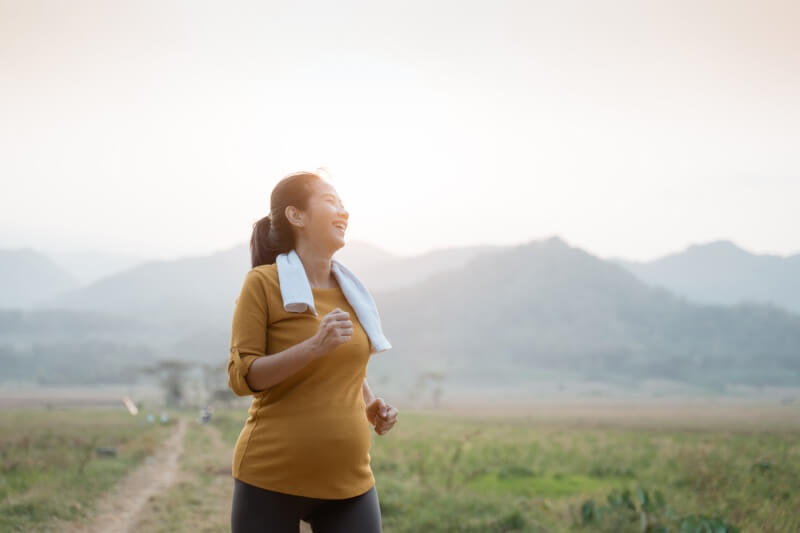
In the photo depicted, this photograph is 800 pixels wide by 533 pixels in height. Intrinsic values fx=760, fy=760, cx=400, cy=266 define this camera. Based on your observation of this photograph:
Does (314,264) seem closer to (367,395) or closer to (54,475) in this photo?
(367,395)

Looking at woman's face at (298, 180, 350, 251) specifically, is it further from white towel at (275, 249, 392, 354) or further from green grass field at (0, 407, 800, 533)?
green grass field at (0, 407, 800, 533)

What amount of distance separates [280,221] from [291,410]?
0.76m

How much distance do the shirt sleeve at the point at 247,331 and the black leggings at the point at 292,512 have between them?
387 millimetres

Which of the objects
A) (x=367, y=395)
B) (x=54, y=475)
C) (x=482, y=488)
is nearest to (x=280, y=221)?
(x=367, y=395)

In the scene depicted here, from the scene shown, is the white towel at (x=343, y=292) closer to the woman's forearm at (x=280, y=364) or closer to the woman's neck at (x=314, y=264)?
the woman's neck at (x=314, y=264)

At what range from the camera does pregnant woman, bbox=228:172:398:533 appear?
268 centimetres

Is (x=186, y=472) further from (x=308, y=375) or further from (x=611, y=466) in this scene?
(x=308, y=375)

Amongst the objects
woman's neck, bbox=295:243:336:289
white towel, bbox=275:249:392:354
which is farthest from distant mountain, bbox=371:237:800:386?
woman's neck, bbox=295:243:336:289

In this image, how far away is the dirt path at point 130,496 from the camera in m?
8.49

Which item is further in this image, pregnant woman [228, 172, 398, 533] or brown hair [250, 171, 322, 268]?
brown hair [250, 171, 322, 268]

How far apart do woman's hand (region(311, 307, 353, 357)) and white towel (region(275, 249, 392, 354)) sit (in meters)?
0.20

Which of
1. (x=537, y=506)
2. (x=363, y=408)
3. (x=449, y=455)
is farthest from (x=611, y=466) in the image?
(x=363, y=408)

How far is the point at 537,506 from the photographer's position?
405 inches

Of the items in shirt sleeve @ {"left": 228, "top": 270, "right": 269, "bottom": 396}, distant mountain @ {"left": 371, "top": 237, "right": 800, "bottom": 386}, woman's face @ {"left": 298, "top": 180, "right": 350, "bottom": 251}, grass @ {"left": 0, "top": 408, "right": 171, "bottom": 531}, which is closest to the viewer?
shirt sleeve @ {"left": 228, "top": 270, "right": 269, "bottom": 396}
